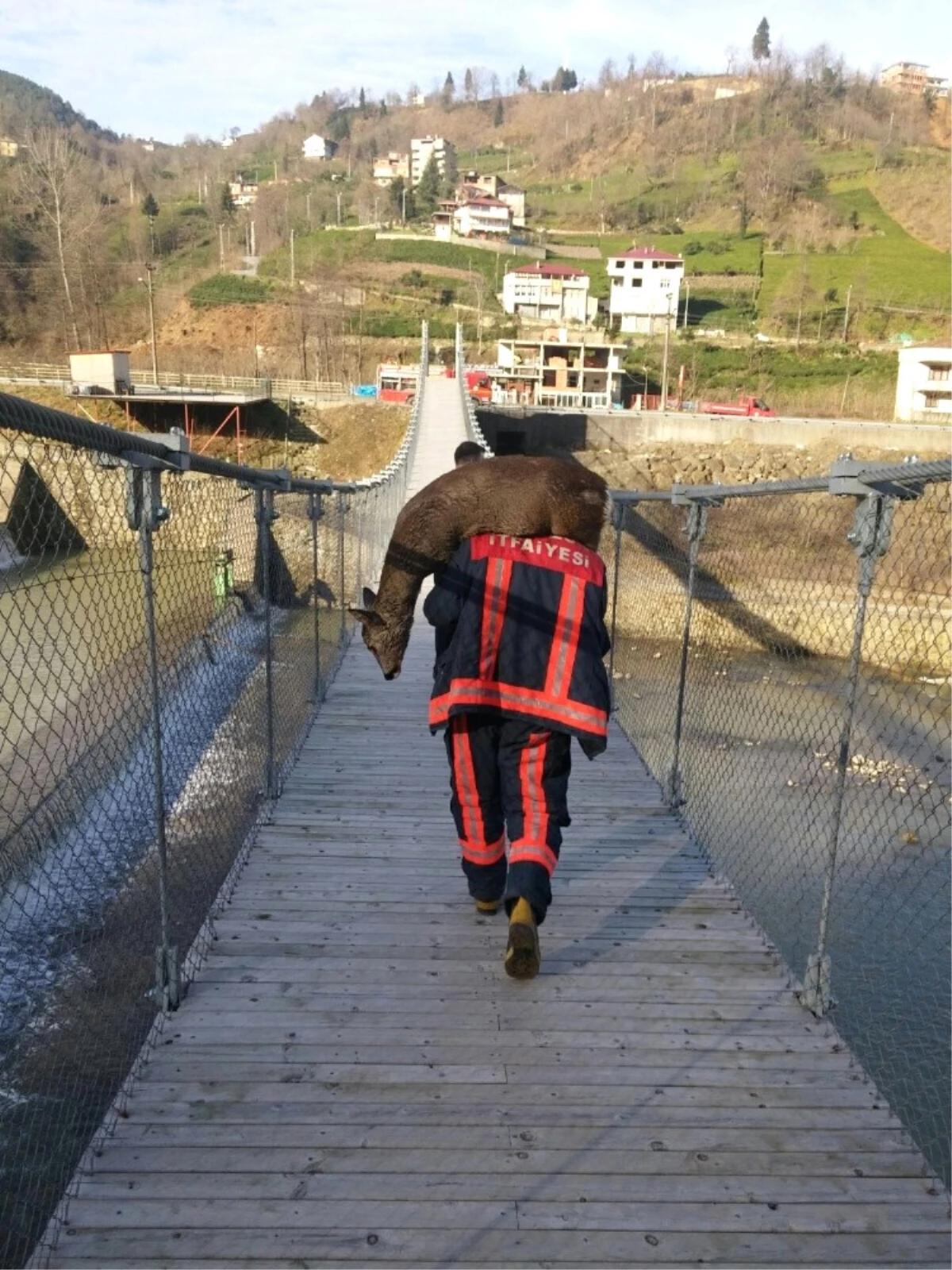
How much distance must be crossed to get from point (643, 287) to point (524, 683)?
53202 millimetres

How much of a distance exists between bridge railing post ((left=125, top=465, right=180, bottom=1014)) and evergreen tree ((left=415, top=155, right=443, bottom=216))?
82.5 m

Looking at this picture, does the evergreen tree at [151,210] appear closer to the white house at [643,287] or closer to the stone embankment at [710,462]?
the white house at [643,287]

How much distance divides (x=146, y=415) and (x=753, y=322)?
34754mm

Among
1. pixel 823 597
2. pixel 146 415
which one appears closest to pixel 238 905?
pixel 823 597

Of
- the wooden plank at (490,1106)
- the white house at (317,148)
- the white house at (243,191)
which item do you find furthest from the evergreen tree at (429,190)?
the wooden plank at (490,1106)

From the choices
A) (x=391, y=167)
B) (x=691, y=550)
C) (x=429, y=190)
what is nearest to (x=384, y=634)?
(x=691, y=550)

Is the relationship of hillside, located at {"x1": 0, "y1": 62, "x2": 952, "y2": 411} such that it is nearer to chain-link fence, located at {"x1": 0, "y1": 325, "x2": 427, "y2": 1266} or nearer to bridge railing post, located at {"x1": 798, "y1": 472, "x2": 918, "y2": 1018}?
chain-link fence, located at {"x1": 0, "y1": 325, "x2": 427, "y2": 1266}

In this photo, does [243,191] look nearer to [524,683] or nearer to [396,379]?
[396,379]

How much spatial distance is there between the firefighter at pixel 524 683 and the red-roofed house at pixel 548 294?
2013 inches

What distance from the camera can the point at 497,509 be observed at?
2.52 m

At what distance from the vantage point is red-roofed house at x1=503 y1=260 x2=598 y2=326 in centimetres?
5062

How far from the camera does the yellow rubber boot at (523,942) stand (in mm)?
2426

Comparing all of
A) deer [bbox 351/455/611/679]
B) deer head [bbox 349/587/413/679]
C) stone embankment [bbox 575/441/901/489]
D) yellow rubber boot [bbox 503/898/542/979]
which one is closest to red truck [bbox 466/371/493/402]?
stone embankment [bbox 575/441/901/489]

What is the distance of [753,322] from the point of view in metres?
50.0
